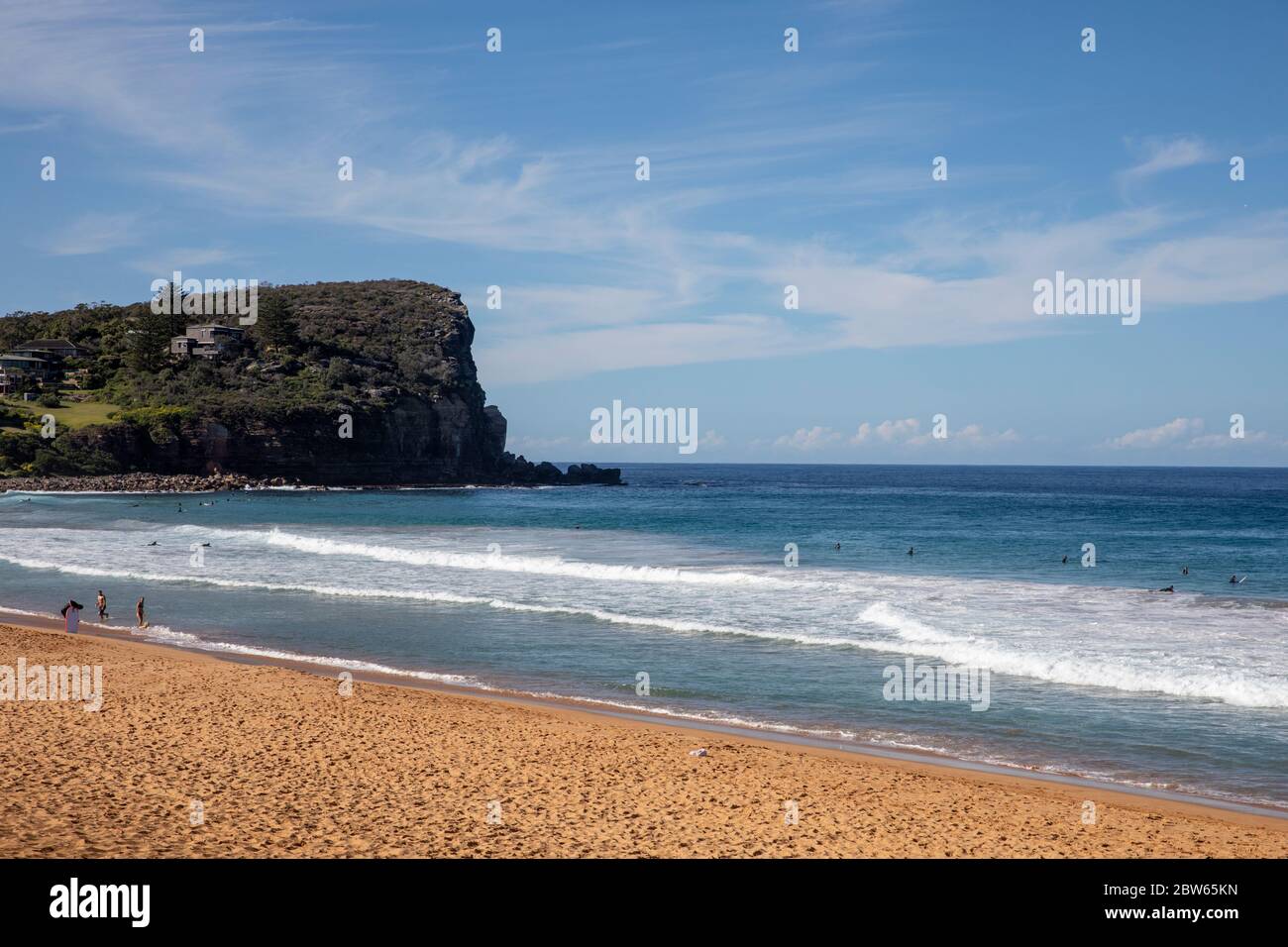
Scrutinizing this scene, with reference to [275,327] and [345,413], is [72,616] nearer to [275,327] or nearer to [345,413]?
[345,413]

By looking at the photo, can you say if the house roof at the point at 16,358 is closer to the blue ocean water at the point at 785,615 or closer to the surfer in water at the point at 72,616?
the blue ocean water at the point at 785,615

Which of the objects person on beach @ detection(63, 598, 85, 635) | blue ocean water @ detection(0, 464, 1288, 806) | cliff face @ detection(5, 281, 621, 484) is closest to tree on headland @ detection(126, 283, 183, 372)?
cliff face @ detection(5, 281, 621, 484)

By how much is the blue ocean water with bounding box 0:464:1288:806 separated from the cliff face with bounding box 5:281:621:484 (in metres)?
36.7

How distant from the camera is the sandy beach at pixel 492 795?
8781mm

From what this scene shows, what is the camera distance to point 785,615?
24.0 meters

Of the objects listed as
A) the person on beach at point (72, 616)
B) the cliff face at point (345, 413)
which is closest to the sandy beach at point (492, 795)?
the person on beach at point (72, 616)

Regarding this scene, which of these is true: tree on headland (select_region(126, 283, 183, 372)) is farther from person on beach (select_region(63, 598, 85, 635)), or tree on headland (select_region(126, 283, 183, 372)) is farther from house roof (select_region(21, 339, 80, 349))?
person on beach (select_region(63, 598, 85, 635))

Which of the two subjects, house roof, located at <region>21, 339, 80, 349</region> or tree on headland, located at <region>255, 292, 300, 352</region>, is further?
tree on headland, located at <region>255, 292, 300, 352</region>

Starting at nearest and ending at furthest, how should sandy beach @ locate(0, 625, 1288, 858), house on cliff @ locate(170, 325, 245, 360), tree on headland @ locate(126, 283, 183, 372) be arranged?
sandy beach @ locate(0, 625, 1288, 858) < tree on headland @ locate(126, 283, 183, 372) < house on cliff @ locate(170, 325, 245, 360)

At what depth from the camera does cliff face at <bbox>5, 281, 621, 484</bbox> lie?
91125 mm

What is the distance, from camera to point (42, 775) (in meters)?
10.3

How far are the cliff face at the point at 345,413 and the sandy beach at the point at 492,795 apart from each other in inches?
3294

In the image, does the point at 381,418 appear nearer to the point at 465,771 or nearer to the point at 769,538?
the point at 769,538

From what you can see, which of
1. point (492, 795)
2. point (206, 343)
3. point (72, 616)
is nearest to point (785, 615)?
point (492, 795)
